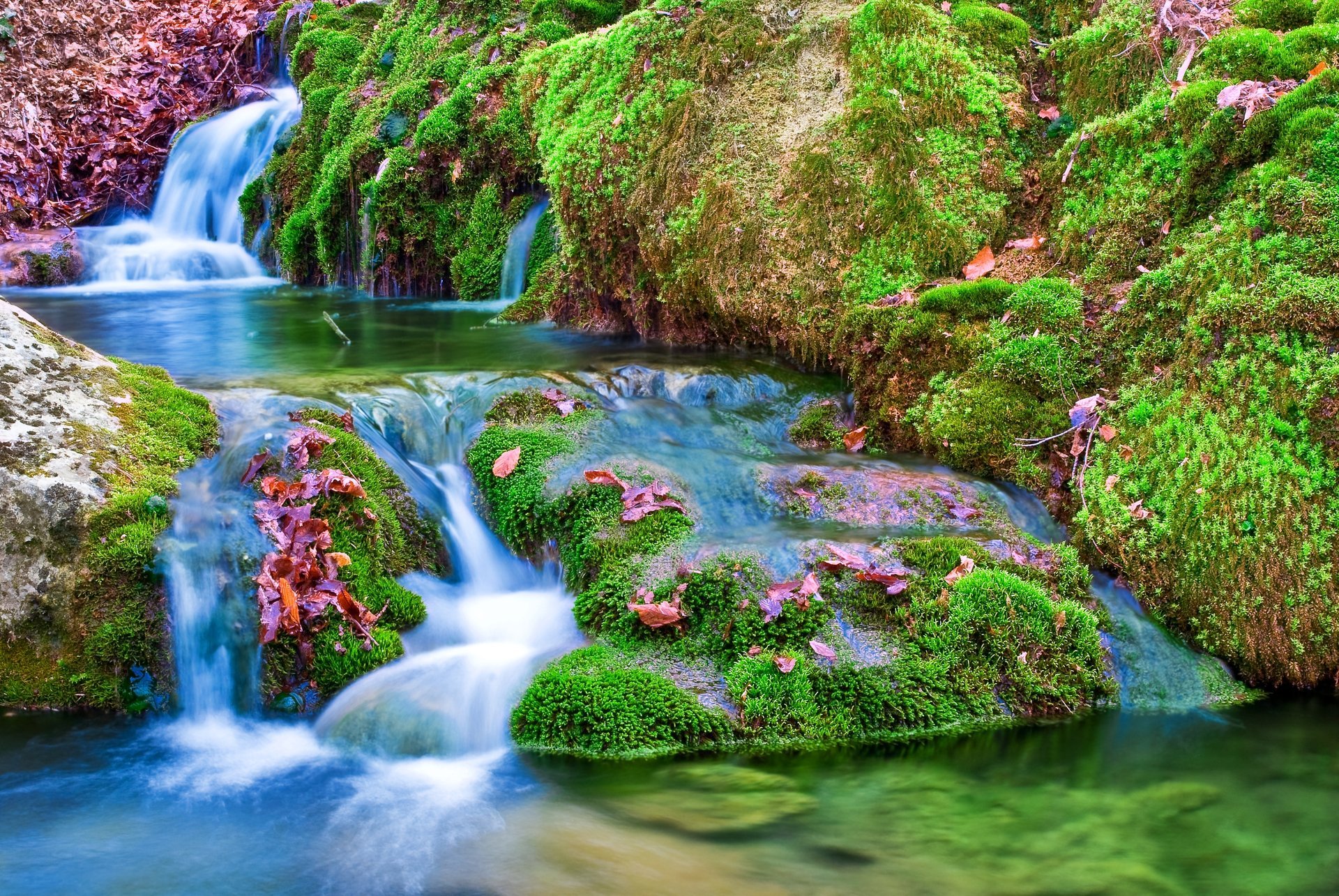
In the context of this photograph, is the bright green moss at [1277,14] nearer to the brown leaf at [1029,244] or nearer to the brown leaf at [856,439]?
the brown leaf at [1029,244]

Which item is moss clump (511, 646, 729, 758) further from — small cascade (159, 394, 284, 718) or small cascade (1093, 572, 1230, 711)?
small cascade (1093, 572, 1230, 711)

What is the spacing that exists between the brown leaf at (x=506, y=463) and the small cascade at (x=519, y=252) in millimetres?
5074

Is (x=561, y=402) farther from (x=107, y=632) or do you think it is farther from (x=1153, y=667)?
(x=1153, y=667)

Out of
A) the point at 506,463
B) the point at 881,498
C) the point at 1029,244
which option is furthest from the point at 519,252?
the point at 881,498

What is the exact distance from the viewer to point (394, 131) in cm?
1201

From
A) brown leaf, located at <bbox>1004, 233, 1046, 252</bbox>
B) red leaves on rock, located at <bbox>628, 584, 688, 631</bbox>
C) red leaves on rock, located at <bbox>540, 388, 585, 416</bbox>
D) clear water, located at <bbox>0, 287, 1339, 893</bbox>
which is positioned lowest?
clear water, located at <bbox>0, 287, 1339, 893</bbox>

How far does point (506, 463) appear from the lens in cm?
581

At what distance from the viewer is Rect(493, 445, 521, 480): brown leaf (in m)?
5.77

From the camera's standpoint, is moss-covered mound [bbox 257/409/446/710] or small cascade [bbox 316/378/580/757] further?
moss-covered mound [bbox 257/409/446/710]

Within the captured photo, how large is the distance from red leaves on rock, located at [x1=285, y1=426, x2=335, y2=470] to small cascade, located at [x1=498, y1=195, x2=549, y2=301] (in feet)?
17.8

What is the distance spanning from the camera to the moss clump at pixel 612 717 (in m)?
4.16

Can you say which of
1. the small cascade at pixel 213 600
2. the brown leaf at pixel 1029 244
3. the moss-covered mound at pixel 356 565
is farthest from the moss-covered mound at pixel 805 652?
the brown leaf at pixel 1029 244

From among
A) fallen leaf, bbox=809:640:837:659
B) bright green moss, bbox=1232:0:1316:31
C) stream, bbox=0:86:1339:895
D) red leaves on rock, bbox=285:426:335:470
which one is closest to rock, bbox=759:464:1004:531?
stream, bbox=0:86:1339:895

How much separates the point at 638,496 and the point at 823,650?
1.40 metres
